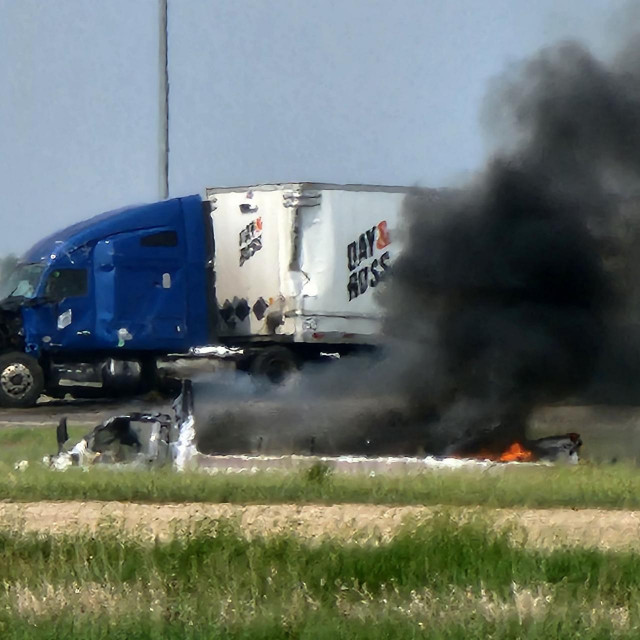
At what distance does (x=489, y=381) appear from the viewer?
16.4m

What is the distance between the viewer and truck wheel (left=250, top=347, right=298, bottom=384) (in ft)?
77.0

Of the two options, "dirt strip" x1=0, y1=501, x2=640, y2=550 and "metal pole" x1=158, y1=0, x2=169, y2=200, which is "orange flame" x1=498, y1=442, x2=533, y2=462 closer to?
"dirt strip" x1=0, y1=501, x2=640, y2=550

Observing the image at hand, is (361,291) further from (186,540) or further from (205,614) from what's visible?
(205,614)

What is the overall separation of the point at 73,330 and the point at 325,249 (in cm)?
451

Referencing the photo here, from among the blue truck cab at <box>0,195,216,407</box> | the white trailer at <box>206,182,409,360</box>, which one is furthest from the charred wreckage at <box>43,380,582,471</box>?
the white trailer at <box>206,182,409,360</box>

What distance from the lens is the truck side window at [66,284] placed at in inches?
914

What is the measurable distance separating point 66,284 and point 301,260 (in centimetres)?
402

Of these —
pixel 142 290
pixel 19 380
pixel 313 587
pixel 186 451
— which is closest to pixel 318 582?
pixel 313 587

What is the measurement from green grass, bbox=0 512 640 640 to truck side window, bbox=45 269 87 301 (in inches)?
562

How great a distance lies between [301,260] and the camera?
2416 cm

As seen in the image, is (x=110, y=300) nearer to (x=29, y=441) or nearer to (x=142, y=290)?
(x=142, y=290)

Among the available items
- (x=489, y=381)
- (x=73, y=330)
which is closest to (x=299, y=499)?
(x=489, y=381)

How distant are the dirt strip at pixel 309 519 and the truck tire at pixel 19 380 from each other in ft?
38.1

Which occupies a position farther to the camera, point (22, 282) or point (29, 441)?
point (22, 282)
